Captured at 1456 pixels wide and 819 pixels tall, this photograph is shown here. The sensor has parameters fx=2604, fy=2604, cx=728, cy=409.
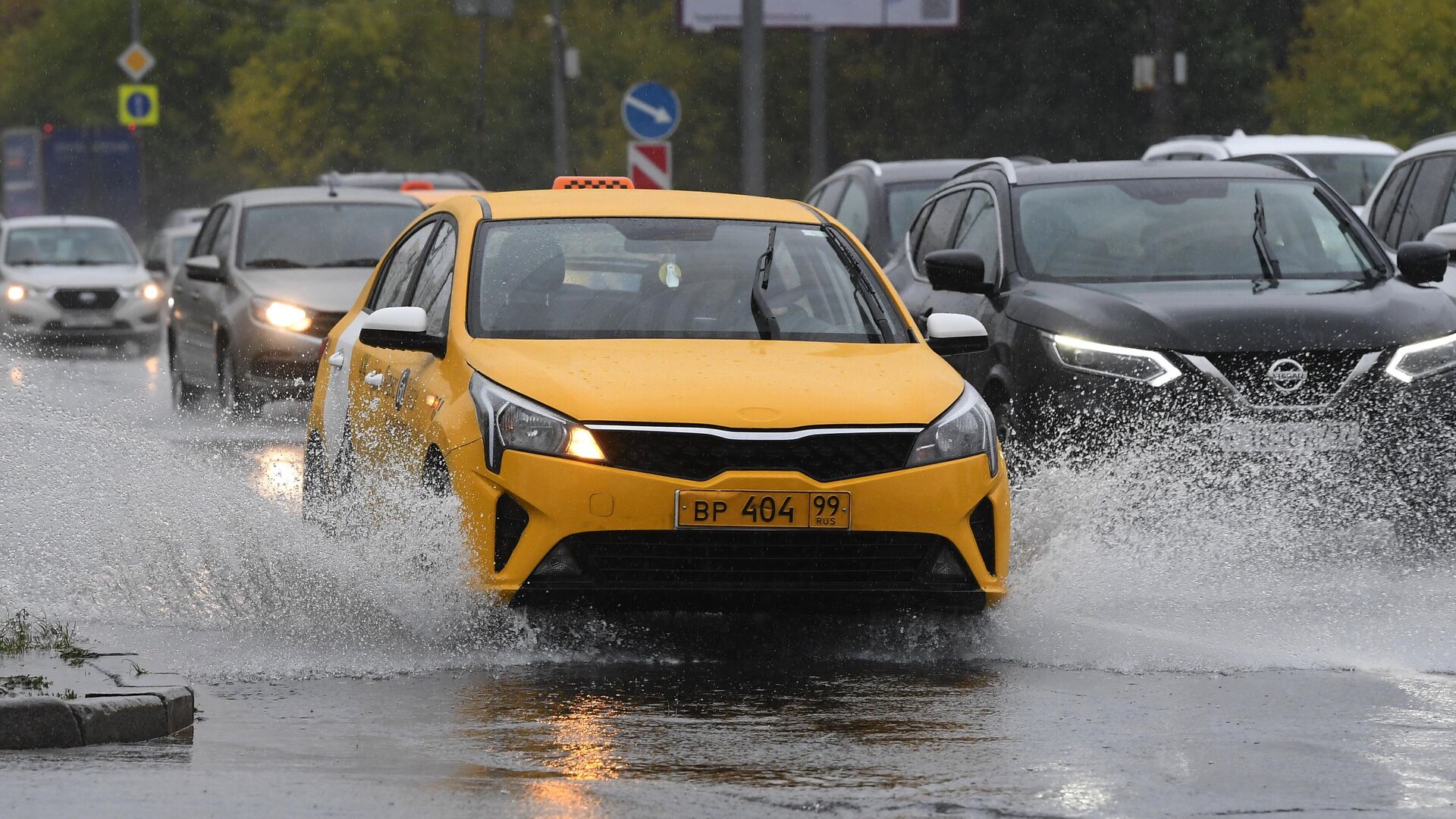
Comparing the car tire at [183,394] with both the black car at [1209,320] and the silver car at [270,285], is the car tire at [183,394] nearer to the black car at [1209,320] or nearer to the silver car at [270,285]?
the silver car at [270,285]

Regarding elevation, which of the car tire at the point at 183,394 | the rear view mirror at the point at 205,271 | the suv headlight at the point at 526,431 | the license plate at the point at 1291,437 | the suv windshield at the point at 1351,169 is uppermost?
the suv headlight at the point at 526,431

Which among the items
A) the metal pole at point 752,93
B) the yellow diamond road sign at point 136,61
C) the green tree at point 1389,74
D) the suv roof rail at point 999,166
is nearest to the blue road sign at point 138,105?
the yellow diamond road sign at point 136,61

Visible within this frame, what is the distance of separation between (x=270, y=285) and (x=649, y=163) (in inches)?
243

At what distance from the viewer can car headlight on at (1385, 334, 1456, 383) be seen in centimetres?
1022

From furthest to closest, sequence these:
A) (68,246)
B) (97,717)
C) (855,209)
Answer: (68,246) < (855,209) < (97,717)

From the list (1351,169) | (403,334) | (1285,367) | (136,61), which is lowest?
(136,61)

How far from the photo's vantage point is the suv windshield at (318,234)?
1880 centimetres

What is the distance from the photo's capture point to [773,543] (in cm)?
745

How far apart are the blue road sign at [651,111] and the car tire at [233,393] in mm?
6282

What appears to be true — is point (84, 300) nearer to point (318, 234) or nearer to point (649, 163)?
point (649, 163)

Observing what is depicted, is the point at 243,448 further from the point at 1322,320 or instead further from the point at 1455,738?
the point at 1455,738

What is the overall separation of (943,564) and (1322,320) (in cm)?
318

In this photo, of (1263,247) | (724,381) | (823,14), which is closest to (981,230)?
(1263,247)

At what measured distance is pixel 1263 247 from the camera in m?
11.3
